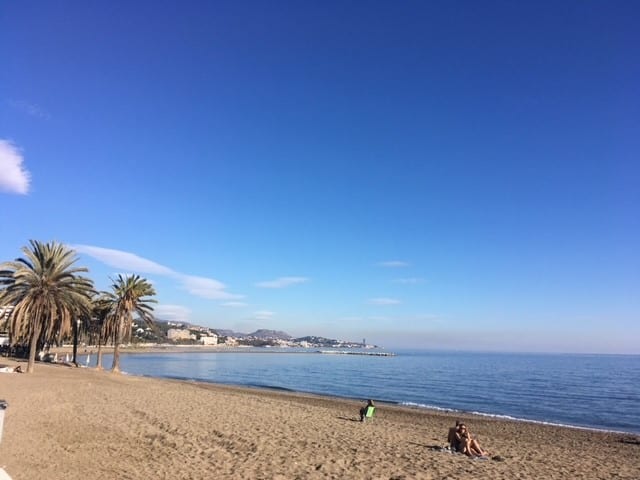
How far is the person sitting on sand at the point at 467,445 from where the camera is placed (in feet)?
45.8

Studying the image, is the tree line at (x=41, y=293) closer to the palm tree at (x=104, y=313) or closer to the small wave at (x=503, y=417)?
the palm tree at (x=104, y=313)

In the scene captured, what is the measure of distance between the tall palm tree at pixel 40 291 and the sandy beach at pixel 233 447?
7533mm

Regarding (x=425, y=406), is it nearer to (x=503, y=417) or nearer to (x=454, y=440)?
(x=503, y=417)

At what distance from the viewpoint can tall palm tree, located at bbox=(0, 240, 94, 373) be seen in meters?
29.3

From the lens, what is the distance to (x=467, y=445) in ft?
46.3

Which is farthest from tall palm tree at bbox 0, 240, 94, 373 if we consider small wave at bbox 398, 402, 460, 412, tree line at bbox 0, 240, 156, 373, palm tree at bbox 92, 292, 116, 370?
small wave at bbox 398, 402, 460, 412

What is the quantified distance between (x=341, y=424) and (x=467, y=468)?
8.37 m

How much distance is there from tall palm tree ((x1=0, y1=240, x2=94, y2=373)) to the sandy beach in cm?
753

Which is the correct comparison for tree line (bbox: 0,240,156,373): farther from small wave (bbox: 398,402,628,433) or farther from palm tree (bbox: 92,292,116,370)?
small wave (bbox: 398,402,628,433)

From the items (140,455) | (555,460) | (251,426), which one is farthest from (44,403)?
(555,460)

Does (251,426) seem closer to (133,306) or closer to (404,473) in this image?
(404,473)

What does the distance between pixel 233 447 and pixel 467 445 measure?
22.6 ft

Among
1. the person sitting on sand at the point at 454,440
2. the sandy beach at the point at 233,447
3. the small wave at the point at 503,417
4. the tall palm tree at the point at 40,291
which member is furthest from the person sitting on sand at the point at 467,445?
the tall palm tree at the point at 40,291

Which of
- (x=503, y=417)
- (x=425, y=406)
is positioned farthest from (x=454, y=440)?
(x=425, y=406)
